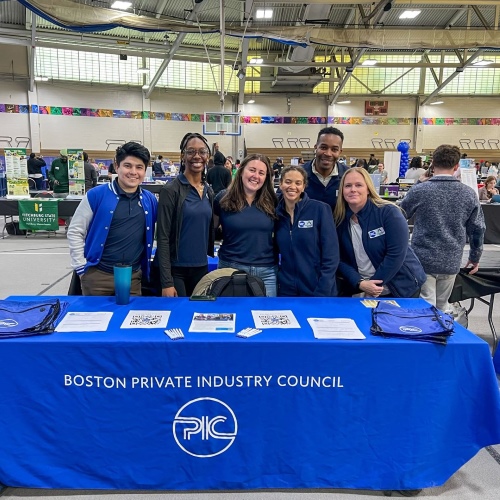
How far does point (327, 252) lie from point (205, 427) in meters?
0.96

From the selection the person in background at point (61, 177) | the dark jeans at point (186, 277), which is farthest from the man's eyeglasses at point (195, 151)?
the person in background at point (61, 177)

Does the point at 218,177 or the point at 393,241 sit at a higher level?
the point at 218,177

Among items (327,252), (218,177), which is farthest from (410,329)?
(218,177)

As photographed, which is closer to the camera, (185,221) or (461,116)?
(185,221)

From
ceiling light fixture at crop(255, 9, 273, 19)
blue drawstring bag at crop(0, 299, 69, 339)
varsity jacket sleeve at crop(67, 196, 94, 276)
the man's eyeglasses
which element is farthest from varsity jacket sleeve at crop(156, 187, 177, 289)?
ceiling light fixture at crop(255, 9, 273, 19)

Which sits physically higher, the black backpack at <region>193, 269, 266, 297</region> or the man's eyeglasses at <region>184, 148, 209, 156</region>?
the man's eyeglasses at <region>184, 148, 209, 156</region>

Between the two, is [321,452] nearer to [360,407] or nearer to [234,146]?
[360,407]

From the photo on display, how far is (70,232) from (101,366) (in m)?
0.86

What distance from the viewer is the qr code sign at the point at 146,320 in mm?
1626

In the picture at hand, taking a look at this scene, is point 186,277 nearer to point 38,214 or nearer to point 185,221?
point 185,221

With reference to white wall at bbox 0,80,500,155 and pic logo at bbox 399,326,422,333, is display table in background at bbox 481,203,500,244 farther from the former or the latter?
white wall at bbox 0,80,500,155

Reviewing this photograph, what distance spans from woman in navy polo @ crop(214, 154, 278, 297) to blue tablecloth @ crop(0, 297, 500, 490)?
1.97ft

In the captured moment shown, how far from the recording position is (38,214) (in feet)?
23.8

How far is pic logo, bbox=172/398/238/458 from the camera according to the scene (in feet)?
5.08
